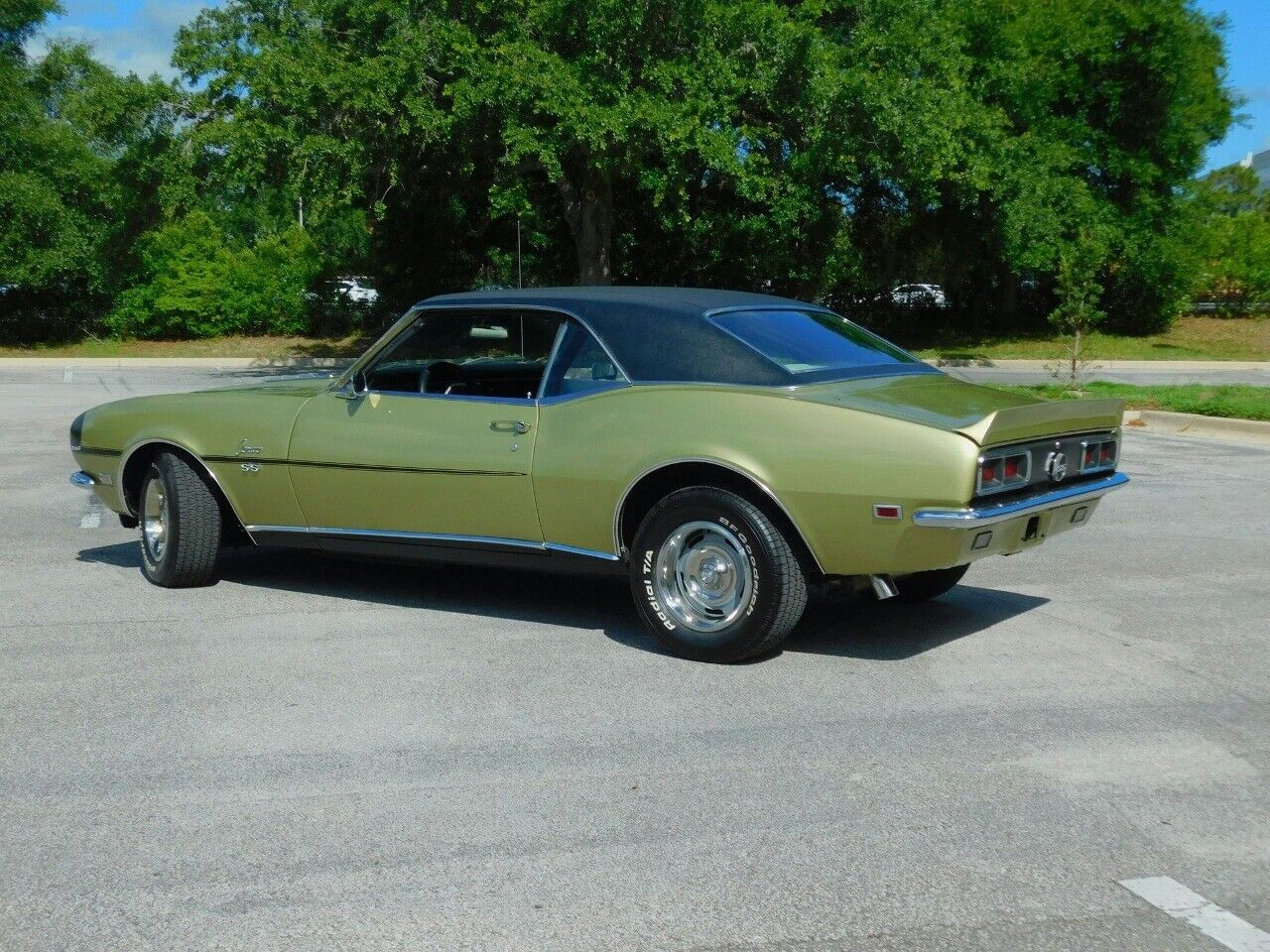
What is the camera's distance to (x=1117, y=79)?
3416 centimetres

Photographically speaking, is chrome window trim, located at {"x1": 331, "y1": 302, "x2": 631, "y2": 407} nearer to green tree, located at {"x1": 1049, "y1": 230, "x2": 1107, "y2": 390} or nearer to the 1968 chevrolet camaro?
the 1968 chevrolet camaro

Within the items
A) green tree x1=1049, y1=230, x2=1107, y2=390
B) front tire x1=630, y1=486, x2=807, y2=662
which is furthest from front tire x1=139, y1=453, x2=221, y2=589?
green tree x1=1049, y1=230, x2=1107, y2=390

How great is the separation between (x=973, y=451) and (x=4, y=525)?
6740mm

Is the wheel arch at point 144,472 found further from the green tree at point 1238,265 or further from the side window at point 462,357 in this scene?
the green tree at point 1238,265

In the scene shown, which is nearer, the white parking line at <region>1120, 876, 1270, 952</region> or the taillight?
the white parking line at <region>1120, 876, 1270, 952</region>

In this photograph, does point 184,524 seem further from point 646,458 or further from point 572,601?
point 646,458

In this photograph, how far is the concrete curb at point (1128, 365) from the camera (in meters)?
29.9

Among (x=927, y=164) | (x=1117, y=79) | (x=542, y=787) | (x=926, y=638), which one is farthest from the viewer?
(x=1117, y=79)

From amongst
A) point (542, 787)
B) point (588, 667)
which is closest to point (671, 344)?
point (588, 667)

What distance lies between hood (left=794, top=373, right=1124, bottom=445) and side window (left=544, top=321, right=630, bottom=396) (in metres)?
0.90

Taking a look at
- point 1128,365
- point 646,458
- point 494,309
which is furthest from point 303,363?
point 646,458

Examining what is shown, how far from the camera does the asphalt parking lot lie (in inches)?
138

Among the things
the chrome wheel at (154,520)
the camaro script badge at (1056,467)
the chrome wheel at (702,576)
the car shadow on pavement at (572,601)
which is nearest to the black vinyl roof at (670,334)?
the chrome wheel at (702,576)

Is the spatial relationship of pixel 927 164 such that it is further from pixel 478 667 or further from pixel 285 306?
pixel 478 667
